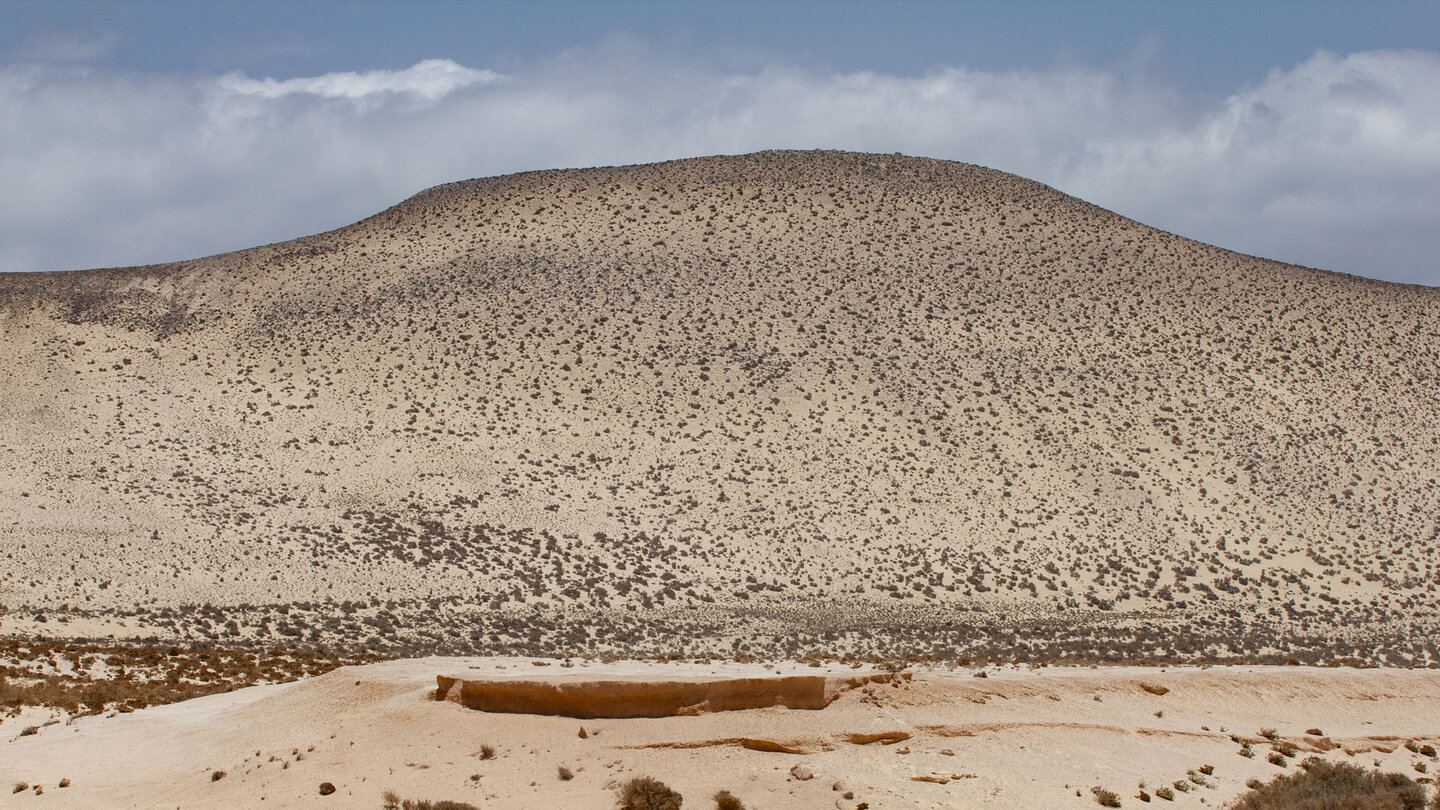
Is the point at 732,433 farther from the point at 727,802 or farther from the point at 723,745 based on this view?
the point at 727,802

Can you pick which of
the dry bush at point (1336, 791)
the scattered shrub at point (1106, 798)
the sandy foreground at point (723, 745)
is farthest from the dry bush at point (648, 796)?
the dry bush at point (1336, 791)

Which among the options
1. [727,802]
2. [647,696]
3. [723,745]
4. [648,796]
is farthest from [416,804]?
[723,745]

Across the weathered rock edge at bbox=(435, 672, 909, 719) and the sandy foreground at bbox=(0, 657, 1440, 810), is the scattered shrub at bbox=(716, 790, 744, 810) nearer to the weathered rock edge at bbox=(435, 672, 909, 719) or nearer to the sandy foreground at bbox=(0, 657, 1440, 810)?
the sandy foreground at bbox=(0, 657, 1440, 810)

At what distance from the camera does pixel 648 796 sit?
40.0ft

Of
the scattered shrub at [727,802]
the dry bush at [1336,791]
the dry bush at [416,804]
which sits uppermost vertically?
the scattered shrub at [727,802]

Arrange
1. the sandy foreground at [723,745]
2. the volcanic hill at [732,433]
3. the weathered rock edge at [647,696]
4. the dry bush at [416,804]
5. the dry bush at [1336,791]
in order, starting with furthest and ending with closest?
1. the volcanic hill at [732,433]
2. the weathered rock edge at [647,696]
3. the sandy foreground at [723,745]
4. the dry bush at [1336,791]
5. the dry bush at [416,804]

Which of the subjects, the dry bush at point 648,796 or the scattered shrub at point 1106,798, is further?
the scattered shrub at point 1106,798

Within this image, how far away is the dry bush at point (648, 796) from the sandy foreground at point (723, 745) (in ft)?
0.63

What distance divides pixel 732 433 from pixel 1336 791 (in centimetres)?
3039

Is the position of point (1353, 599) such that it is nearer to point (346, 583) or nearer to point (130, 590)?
point (346, 583)

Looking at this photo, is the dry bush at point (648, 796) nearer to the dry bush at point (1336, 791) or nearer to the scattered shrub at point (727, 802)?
the scattered shrub at point (727, 802)

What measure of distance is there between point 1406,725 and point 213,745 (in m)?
17.3

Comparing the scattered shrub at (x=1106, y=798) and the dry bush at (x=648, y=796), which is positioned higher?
the dry bush at (x=648, y=796)

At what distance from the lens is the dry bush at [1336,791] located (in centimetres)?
1270
